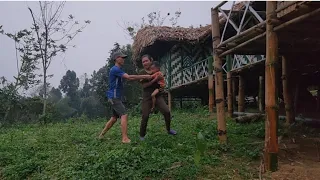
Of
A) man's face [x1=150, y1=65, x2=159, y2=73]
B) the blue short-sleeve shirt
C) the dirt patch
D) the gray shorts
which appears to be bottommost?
the dirt patch

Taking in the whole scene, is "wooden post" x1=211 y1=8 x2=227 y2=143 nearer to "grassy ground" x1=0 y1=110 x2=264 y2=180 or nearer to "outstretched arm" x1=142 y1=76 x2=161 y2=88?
"grassy ground" x1=0 y1=110 x2=264 y2=180

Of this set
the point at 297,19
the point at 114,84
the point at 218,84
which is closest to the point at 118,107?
the point at 114,84

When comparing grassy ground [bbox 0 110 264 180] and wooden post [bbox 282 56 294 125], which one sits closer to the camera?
grassy ground [bbox 0 110 264 180]

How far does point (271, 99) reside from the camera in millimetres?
4613

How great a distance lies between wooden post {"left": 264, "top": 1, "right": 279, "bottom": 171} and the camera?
4.56 metres

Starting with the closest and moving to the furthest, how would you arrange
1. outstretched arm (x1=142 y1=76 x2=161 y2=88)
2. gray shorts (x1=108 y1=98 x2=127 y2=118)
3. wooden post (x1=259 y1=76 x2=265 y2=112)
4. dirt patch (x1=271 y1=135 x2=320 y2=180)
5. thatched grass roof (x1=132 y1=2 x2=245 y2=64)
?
dirt patch (x1=271 y1=135 x2=320 y2=180), gray shorts (x1=108 y1=98 x2=127 y2=118), outstretched arm (x1=142 y1=76 x2=161 y2=88), wooden post (x1=259 y1=76 x2=265 y2=112), thatched grass roof (x1=132 y1=2 x2=245 y2=64)

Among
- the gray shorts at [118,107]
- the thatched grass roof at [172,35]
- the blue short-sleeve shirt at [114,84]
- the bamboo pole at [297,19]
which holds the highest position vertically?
the thatched grass roof at [172,35]

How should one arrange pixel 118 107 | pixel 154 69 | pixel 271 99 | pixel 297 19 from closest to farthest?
pixel 297 19
pixel 271 99
pixel 118 107
pixel 154 69

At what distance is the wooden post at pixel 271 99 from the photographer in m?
4.56

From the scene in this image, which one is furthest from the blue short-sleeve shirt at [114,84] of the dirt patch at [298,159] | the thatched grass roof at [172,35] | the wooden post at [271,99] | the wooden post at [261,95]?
the thatched grass roof at [172,35]

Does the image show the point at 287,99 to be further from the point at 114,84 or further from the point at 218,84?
the point at 114,84

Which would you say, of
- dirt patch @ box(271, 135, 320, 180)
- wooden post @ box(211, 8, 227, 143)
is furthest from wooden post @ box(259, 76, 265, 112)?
wooden post @ box(211, 8, 227, 143)

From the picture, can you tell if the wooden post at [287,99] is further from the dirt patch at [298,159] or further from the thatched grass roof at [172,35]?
the thatched grass roof at [172,35]

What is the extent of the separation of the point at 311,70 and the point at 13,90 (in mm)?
14112
